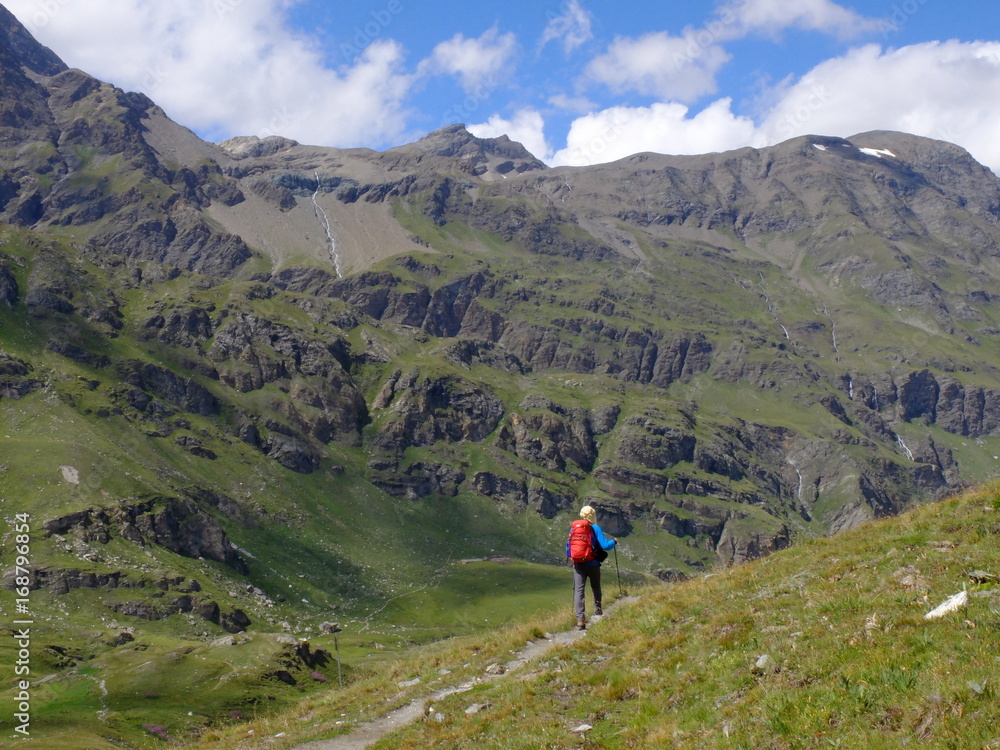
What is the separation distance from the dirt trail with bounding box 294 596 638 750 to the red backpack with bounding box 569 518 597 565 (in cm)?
212

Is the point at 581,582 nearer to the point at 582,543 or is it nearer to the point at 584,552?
the point at 584,552

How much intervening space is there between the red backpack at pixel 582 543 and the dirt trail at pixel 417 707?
212 cm

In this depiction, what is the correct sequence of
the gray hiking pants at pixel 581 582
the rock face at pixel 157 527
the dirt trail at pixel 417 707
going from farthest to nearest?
the rock face at pixel 157 527, the gray hiking pants at pixel 581 582, the dirt trail at pixel 417 707

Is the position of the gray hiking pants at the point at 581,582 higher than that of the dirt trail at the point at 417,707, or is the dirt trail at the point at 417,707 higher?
the gray hiking pants at the point at 581,582

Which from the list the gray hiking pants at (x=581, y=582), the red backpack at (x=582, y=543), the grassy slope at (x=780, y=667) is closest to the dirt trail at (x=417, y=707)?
the gray hiking pants at (x=581, y=582)

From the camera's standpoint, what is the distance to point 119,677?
188ft

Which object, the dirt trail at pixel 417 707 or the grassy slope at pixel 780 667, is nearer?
the grassy slope at pixel 780 667

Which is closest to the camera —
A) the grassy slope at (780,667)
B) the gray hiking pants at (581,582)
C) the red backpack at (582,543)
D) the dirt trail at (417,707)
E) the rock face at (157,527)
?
the grassy slope at (780,667)

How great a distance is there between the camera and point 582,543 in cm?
2330

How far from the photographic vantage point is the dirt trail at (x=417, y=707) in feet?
63.4

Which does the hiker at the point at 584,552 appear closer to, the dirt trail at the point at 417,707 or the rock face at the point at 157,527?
the dirt trail at the point at 417,707

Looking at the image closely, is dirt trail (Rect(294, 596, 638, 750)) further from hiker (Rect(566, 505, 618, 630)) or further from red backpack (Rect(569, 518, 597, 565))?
red backpack (Rect(569, 518, 597, 565))

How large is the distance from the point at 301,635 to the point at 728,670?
554 ft

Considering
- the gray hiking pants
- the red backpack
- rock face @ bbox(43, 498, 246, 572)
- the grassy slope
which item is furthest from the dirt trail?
rock face @ bbox(43, 498, 246, 572)
